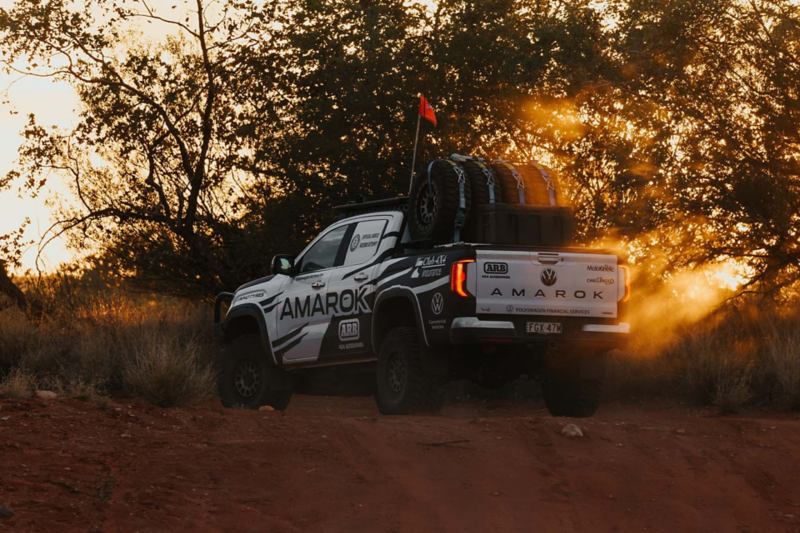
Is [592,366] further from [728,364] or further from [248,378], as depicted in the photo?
[248,378]

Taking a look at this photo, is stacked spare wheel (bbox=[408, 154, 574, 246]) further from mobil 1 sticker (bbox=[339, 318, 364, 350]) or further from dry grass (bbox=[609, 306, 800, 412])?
dry grass (bbox=[609, 306, 800, 412])

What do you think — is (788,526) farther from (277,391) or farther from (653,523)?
(277,391)

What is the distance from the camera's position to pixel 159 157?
18891 mm

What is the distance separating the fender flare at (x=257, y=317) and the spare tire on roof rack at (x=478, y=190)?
2.87 m

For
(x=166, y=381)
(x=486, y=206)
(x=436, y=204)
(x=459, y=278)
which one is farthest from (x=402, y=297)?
(x=166, y=381)

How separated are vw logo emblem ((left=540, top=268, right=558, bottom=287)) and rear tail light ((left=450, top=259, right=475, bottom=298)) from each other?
729 millimetres

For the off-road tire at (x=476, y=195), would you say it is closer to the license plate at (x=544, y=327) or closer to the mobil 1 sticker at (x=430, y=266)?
the mobil 1 sticker at (x=430, y=266)

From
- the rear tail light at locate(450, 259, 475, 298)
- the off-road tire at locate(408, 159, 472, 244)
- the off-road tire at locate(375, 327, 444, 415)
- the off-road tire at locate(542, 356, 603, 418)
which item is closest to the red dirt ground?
the off-road tire at locate(375, 327, 444, 415)

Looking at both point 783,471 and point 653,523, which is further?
point 783,471

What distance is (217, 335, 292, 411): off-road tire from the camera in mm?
12188

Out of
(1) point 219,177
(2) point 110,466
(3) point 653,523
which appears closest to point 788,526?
(3) point 653,523

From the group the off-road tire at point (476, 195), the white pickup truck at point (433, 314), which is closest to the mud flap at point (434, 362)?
the white pickup truck at point (433, 314)

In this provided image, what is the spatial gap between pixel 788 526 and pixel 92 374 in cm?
853

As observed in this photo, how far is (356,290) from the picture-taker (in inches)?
432
